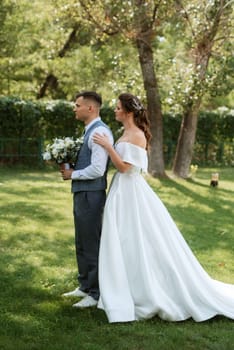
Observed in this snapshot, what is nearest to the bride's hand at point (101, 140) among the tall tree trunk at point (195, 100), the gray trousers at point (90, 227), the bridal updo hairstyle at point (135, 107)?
the bridal updo hairstyle at point (135, 107)

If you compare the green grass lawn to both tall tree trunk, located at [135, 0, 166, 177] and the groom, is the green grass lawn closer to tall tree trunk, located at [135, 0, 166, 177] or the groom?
the groom

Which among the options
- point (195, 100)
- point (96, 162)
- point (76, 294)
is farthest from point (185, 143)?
point (96, 162)

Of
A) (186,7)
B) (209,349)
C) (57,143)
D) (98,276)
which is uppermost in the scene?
(186,7)

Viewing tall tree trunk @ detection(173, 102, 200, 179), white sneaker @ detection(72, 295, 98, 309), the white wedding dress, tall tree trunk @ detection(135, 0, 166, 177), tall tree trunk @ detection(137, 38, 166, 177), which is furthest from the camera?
tall tree trunk @ detection(173, 102, 200, 179)

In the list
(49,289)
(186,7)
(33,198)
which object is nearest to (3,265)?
(49,289)

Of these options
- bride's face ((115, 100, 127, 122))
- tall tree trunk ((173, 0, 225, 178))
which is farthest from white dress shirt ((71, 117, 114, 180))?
tall tree trunk ((173, 0, 225, 178))

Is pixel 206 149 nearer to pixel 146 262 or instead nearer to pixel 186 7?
pixel 186 7

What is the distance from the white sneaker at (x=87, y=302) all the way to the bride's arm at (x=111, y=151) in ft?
4.27

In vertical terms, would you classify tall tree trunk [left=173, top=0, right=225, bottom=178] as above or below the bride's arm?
above

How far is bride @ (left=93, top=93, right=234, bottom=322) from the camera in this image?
17.4 ft

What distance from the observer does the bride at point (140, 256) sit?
17.4 feet

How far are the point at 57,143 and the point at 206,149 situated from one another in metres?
17.4

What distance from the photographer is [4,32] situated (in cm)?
2166

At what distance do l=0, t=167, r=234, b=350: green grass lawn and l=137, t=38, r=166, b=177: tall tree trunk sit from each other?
2.00 metres
